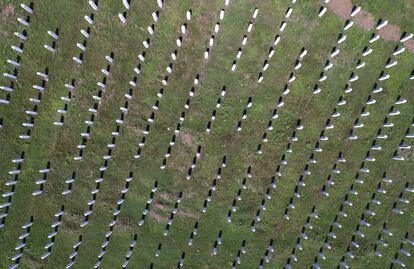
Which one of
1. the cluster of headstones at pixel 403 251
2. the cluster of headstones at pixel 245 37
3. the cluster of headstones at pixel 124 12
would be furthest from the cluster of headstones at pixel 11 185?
the cluster of headstones at pixel 403 251

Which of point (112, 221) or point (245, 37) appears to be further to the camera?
point (112, 221)

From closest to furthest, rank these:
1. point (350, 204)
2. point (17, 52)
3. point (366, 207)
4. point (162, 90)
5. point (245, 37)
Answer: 1. point (245, 37)
2. point (17, 52)
3. point (162, 90)
4. point (350, 204)
5. point (366, 207)

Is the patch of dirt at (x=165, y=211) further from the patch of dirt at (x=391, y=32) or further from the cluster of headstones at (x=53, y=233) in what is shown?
the patch of dirt at (x=391, y=32)

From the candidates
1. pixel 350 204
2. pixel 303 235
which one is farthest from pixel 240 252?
pixel 350 204

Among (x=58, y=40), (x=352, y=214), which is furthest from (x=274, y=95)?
(x=58, y=40)

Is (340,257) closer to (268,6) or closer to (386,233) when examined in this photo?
(386,233)

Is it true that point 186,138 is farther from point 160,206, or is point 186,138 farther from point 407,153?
point 407,153
